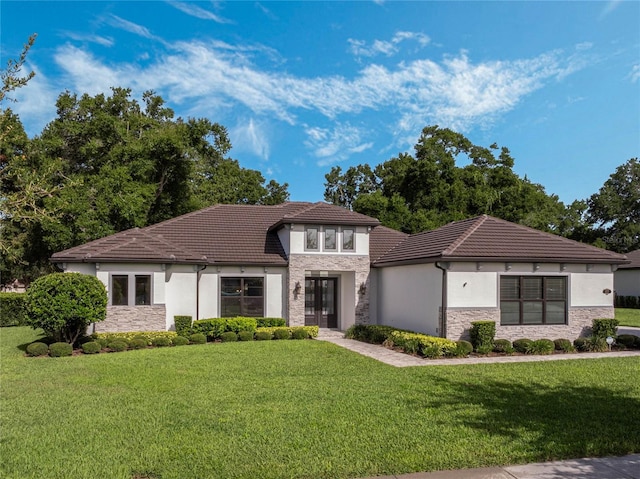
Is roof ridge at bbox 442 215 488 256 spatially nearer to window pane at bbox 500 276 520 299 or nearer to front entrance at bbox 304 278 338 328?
window pane at bbox 500 276 520 299

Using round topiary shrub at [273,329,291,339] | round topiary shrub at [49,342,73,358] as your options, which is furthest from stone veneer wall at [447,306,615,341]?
round topiary shrub at [49,342,73,358]

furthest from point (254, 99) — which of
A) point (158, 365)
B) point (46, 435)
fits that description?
point (46, 435)

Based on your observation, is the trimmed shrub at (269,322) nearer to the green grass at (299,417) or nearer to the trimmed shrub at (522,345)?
the green grass at (299,417)

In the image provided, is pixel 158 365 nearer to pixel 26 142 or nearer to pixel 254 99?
pixel 254 99

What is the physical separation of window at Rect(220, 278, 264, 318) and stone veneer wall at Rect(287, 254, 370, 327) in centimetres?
126

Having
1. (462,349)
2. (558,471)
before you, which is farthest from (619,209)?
(558,471)

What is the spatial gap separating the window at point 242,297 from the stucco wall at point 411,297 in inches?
196

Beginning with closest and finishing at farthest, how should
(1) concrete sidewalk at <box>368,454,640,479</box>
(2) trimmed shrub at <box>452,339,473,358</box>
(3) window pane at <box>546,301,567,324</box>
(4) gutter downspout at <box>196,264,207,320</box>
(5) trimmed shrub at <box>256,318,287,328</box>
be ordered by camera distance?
(1) concrete sidewalk at <box>368,454,640,479</box>, (2) trimmed shrub at <box>452,339,473,358</box>, (3) window pane at <box>546,301,567,324</box>, (4) gutter downspout at <box>196,264,207,320</box>, (5) trimmed shrub at <box>256,318,287,328</box>

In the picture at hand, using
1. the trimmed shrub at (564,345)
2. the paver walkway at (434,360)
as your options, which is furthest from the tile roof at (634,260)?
the paver walkway at (434,360)

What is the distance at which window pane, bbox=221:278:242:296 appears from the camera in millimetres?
18219

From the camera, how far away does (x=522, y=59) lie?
14375mm

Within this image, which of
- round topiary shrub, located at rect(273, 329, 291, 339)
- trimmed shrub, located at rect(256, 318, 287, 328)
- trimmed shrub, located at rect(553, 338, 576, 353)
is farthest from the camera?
trimmed shrub, located at rect(256, 318, 287, 328)

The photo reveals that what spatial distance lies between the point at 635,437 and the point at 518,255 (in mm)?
9445

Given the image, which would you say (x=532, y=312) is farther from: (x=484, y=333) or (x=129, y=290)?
(x=129, y=290)
